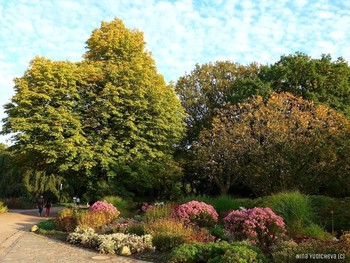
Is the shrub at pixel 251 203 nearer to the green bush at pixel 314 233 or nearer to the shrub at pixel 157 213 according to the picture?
the green bush at pixel 314 233

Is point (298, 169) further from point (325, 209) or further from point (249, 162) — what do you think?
point (325, 209)

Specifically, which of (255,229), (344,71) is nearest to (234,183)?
(344,71)

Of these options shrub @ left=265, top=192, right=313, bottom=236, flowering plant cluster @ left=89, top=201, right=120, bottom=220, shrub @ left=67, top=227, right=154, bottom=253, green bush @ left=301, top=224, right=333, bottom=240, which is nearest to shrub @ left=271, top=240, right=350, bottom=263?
green bush @ left=301, top=224, right=333, bottom=240

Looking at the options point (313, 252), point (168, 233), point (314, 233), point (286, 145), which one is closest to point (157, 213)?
point (168, 233)

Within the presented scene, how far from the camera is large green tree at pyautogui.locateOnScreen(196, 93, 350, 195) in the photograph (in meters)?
19.0

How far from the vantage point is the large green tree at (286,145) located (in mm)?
18984

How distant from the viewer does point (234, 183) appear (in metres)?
28.7

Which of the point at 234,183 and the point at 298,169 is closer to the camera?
the point at 298,169

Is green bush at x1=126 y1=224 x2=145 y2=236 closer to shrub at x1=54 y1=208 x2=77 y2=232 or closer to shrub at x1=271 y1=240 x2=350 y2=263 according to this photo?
shrub at x1=54 y1=208 x2=77 y2=232

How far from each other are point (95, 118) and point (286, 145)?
13048mm

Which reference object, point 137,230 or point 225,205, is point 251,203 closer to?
point 225,205

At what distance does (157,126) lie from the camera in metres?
25.1

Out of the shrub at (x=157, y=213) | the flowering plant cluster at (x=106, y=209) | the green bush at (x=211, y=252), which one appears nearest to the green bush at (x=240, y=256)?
the green bush at (x=211, y=252)

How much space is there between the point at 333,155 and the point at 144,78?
530 inches
